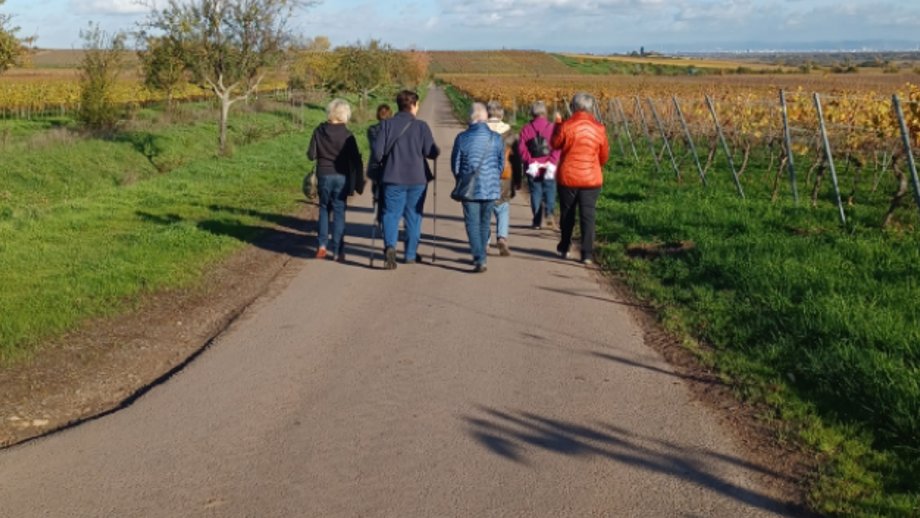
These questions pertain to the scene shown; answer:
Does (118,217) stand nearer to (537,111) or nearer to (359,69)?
(537,111)

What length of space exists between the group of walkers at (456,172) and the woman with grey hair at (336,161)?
0.01 meters

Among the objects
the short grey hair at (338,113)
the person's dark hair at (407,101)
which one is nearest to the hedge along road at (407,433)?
A: the person's dark hair at (407,101)

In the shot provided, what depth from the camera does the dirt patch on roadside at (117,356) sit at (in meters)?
5.88

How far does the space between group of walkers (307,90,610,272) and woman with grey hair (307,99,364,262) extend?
1 centimetres

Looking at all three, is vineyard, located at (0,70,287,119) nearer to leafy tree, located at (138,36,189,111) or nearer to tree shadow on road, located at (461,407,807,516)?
leafy tree, located at (138,36,189,111)

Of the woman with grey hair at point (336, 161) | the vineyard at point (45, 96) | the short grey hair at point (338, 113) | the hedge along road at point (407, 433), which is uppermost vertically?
the vineyard at point (45, 96)

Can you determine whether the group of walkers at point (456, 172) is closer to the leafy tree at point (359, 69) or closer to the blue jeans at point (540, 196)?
the blue jeans at point (540, 196)

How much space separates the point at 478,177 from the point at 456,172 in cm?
30

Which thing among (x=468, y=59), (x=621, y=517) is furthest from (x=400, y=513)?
(x=468, y=59)

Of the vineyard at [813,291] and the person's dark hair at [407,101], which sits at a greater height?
the person's dark hair at [407,101]

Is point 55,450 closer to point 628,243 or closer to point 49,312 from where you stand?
point 49,312

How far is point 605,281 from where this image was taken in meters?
10.0

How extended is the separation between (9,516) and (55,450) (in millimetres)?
856

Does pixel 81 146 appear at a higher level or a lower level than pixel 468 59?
lower
